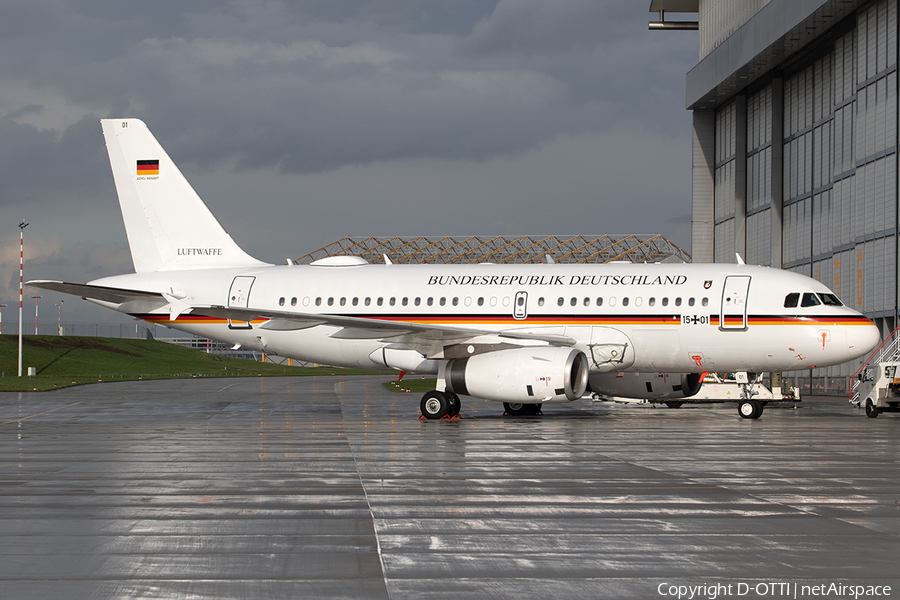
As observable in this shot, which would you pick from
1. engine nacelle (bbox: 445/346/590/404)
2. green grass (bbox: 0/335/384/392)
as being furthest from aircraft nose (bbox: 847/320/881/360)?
green grass (bbox: 0/335/384/392)

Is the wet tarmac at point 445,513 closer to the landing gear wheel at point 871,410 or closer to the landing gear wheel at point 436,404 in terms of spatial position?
the landing gear wheel at point 436,404

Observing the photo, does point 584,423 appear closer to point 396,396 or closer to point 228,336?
point 228,336


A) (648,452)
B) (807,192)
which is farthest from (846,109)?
(648,452)

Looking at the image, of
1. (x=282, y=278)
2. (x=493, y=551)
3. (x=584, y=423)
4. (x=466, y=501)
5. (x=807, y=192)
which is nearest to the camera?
(x=493, y=551)

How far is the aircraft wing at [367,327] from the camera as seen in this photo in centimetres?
2000

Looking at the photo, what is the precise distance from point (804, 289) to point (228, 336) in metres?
15.0

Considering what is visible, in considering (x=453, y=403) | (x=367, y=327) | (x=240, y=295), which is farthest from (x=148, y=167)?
(x=453, y=403)

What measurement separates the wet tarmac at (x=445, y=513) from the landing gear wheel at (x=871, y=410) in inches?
237

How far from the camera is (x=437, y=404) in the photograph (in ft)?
68.9

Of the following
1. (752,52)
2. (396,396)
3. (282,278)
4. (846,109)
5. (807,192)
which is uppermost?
(752,52)

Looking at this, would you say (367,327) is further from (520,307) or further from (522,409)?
(522,409)

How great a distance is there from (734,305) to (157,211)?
1637 cm

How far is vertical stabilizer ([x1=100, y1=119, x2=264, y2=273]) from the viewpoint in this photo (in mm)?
25562

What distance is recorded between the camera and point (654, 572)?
626 centimetres
